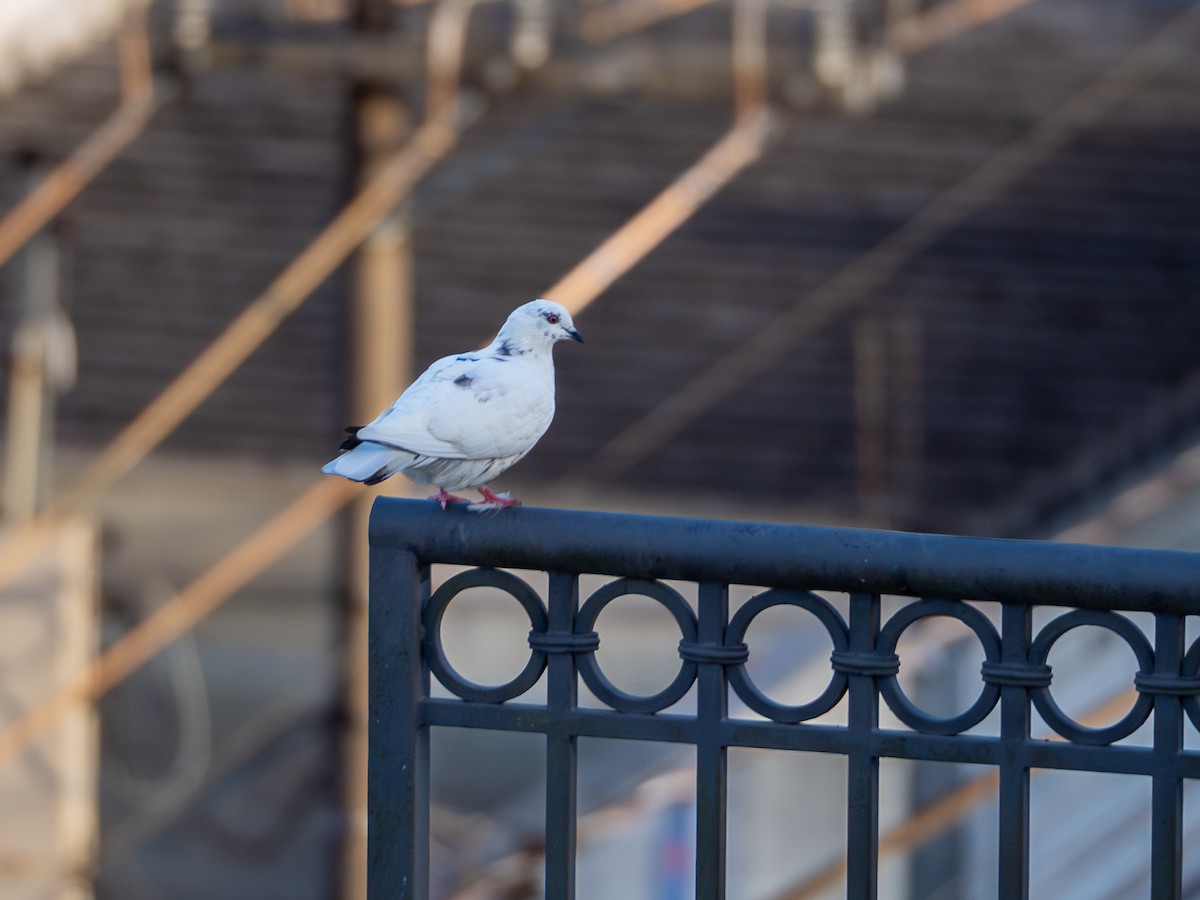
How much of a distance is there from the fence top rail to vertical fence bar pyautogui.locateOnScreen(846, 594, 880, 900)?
33mm

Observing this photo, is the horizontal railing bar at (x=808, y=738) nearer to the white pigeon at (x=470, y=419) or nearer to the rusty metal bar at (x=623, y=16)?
the white pigeon at (x=470, y=419)

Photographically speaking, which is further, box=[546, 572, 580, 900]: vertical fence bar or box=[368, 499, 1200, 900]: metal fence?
box=[546, 572, 580, 900]: vertical fence bar

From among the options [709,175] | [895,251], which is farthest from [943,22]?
[895,251]

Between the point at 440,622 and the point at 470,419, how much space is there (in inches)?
10.9

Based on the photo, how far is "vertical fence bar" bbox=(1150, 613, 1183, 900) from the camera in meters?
1.38

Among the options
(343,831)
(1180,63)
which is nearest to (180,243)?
(343,831)

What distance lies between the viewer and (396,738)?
154 centimetres

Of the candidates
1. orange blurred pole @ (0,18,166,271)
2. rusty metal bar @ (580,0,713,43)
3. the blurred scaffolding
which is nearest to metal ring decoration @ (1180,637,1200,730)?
the blurred scaffolding

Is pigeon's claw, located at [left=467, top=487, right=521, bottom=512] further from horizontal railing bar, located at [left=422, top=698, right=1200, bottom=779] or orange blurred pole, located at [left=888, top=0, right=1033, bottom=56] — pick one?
orange blurred pole, located at [left=888, top=0, right=1033, bottom=56]

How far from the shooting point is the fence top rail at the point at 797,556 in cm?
138

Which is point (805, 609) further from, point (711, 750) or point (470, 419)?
point (470, 419)

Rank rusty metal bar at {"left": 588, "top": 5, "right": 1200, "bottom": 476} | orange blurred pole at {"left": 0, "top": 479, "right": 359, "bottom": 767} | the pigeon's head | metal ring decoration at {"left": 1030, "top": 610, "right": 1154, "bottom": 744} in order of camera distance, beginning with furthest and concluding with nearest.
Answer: rusty metal bar at {"left": 588, "top": 5, "right": 1200, "bottom": 476} → orange blurred pole at {"left": 0, "top": 479, "right": 359, "bottom": 767} → the pigeon's head → metal ring decoration at {"left": 1030, "top": 610, "right": 1154, "bottom": 744}

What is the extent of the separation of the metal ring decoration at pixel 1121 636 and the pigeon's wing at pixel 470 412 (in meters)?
0.66

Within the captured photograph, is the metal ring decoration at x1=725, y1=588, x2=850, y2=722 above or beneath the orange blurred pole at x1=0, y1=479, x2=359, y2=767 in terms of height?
above
